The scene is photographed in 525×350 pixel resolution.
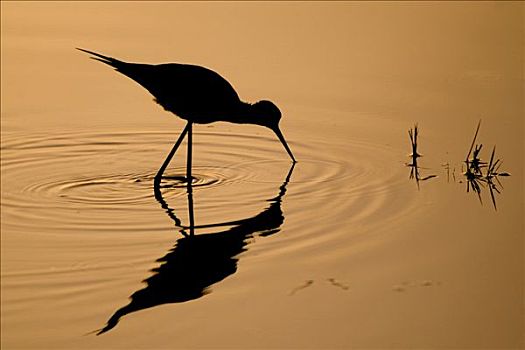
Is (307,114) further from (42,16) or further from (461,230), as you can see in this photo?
(42,16)

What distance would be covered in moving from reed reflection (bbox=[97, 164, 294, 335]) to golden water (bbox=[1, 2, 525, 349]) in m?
0.02

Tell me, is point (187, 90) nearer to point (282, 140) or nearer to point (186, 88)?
point (186, 88)

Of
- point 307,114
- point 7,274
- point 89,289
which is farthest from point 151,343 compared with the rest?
point 307,114

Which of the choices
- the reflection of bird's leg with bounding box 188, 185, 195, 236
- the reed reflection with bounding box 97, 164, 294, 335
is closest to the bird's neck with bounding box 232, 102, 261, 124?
the reflection of bird's leg with bounding box 188, 185, 195, 236

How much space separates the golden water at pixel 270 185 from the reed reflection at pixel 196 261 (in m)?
0.02

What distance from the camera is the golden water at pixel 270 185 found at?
7098 millimetres

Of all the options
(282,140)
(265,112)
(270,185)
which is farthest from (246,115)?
(270,185)

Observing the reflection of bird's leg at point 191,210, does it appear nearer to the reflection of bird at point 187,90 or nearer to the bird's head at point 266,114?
the reflection of bird at point 187,90

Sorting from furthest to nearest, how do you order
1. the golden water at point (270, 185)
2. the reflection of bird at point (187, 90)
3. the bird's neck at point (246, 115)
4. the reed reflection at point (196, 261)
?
the bird's neck at point (246, 115), the reflection of bird at point (187, 90), the reed reflection at point (196, 261), the golden water at point (270, 185)

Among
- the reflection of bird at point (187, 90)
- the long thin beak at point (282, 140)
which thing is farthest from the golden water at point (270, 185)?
the reflection of bird at point (187, 90)

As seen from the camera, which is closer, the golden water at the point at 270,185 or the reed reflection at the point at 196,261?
the golden water at the point at 270,185

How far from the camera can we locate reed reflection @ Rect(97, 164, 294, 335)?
7234mm

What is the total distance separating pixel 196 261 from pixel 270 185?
206cm

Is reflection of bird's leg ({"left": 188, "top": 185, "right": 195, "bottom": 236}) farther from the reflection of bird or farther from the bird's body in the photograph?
the bird's body
